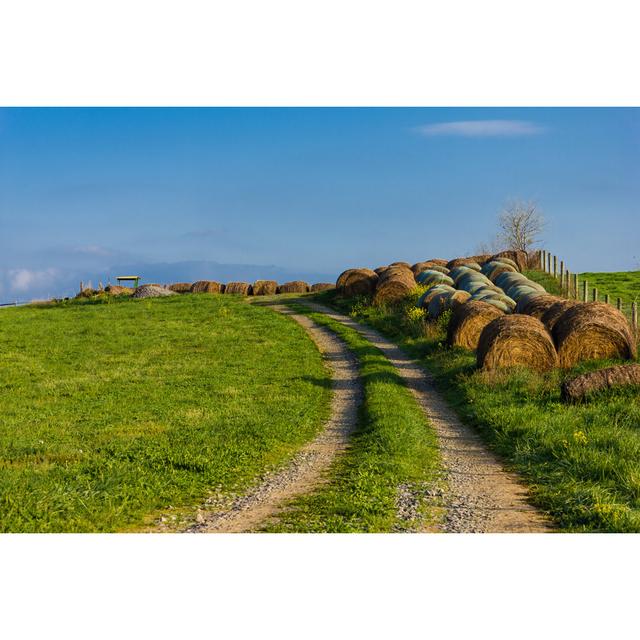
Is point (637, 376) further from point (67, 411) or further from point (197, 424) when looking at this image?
point (67, 411)

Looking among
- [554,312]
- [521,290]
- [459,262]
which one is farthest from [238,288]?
[554,312]

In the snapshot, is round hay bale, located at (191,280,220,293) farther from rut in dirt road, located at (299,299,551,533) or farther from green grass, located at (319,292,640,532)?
rut in dirt road, located at (299,299,551,533)

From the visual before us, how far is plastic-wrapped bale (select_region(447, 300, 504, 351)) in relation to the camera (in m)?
26.5

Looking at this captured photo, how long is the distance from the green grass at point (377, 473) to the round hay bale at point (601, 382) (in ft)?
12.5

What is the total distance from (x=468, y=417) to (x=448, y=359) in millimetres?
7127

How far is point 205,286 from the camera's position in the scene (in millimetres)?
59562

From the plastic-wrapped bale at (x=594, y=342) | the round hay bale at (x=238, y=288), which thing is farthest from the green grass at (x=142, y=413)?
the round hay bale at (x=238, y=288)

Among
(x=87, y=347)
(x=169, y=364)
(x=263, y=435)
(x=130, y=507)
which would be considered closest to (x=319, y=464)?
(x=263, y=435)

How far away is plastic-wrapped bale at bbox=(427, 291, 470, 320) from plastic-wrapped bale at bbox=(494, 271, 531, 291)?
22.4ft

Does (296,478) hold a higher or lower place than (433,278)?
lower

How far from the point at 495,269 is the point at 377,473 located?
112 ft

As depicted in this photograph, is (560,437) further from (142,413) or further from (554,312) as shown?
(554,312)

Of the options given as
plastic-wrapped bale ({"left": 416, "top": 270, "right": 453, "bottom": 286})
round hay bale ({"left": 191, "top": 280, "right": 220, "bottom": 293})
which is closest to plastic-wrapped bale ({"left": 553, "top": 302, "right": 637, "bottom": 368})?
plastic-wrapped bale ({"left": 416, "top": 270, "right": 453, "bottom": 286})

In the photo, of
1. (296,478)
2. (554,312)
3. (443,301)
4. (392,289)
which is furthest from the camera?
(392,289)
